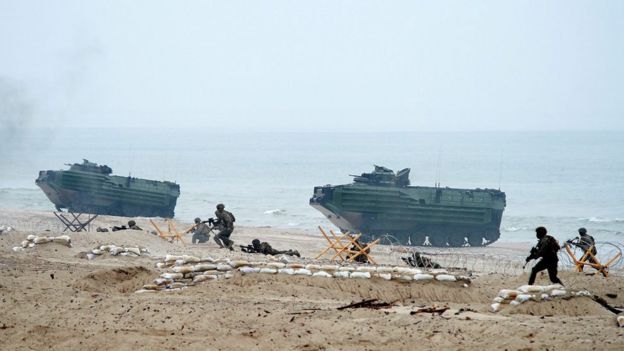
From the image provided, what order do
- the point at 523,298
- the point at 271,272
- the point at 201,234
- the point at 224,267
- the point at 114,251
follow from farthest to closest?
the point at 201,234
the point at 114,251
the point at 224,267
the point at 271,272
the point at 523,298

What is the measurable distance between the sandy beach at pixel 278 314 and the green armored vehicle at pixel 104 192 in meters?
22.8

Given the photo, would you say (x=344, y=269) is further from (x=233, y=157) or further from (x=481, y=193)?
(x=233, y=157)

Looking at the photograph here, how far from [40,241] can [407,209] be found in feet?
59.0

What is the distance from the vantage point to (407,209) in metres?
34.6

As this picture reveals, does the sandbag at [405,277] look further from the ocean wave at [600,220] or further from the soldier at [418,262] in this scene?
the ocean wave at [600,220]

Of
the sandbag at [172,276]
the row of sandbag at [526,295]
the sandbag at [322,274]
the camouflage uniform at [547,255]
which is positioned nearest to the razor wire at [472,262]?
the camouflage uniform at [547,255]

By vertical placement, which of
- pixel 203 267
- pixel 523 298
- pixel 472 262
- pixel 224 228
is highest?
pixel 523 298

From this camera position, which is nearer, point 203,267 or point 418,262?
point 203,267

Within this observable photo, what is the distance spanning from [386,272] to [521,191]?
6227cm

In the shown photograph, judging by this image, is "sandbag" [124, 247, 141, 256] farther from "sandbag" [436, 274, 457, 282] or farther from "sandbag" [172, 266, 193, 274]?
"sandbag" [436, 274, 457, 282]

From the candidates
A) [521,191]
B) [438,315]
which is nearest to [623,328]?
[438,315]

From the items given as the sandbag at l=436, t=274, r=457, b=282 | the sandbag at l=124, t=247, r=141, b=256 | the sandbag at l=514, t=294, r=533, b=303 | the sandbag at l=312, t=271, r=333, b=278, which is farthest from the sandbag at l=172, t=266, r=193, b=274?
the sandbag at l=514, t=294, r=533, b=303

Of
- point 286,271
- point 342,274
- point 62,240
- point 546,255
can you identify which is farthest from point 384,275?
point 62,240

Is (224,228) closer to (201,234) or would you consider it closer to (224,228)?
(224,228)
